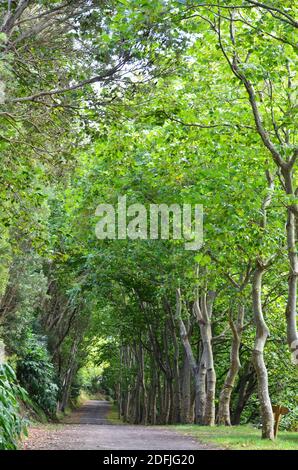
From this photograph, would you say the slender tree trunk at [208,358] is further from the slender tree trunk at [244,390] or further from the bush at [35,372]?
the slender tree trunk at [244,390]

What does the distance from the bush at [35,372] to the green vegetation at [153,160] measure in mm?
82

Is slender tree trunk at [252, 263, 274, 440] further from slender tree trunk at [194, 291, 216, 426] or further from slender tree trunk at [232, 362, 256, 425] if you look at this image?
slender tree trunk at [232, 362, 256, 425]

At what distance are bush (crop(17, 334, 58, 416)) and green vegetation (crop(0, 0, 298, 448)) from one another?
3.2 inches

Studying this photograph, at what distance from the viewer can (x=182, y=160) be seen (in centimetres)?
1683

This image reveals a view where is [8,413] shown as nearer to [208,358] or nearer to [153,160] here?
[153,160]

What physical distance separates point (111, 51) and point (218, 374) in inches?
1056

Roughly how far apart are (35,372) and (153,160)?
1060 centimetres

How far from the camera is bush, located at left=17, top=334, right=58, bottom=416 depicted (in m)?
23.0

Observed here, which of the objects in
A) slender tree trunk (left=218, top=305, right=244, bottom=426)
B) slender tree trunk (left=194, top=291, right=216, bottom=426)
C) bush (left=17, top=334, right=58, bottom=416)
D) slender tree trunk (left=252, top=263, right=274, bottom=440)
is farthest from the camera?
bush (left=17, top=334, right=58, bottom=416)

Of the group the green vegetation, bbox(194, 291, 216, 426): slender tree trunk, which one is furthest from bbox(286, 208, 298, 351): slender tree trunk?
bbox(194, 291, 216, 426): slender tree trunk

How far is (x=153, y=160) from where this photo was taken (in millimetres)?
17531

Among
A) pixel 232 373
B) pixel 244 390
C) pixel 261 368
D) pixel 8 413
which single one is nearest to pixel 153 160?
pixel 261 368

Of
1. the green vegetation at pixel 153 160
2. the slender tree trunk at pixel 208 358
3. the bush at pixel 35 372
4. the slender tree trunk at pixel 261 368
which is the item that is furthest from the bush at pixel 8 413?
the bush at pixel 35 372
